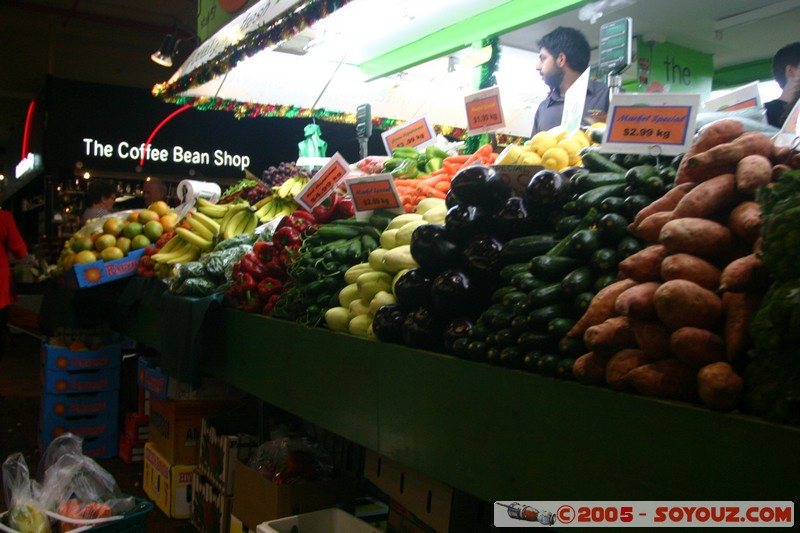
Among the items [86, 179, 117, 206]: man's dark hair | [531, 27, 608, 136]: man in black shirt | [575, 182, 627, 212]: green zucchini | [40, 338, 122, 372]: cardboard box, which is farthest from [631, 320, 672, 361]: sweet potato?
[86, 179, 117, 206]: man's dark hair

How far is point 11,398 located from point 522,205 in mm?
6082

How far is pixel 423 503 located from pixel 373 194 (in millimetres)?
1022

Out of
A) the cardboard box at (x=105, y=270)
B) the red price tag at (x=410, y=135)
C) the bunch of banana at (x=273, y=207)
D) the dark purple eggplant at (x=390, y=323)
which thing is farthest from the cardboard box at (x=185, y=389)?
the dark purple eggplant at (x=390, y=323)

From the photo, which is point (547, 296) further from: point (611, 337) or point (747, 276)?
point (747, 276)

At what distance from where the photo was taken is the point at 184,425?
364 cm

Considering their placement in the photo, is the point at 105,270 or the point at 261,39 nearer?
the point at 261,39

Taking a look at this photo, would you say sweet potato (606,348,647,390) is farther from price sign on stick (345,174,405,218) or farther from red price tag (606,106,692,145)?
price sign on stick (345,174,405,218)

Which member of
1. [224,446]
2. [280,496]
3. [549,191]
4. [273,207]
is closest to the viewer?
[549,191]

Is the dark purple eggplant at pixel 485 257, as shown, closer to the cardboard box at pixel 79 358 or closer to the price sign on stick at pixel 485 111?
the price sign on stick at pixel 485 111

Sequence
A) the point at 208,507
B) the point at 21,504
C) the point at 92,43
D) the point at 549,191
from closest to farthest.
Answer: the point at 549,191, the point at 21,504, the point at 208,507, the point at 92,43

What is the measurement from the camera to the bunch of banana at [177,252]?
3926 millimetres

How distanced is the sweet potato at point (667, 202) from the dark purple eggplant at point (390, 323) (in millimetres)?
681

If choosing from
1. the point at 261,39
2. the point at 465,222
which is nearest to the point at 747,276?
the point at 465,222

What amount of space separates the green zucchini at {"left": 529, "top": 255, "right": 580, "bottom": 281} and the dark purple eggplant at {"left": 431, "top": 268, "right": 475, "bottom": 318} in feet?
0.78
